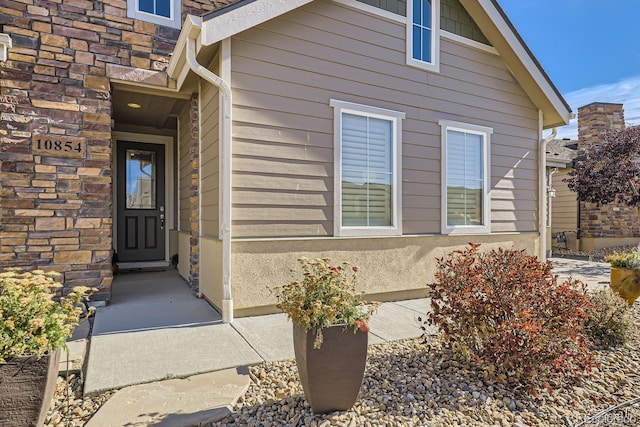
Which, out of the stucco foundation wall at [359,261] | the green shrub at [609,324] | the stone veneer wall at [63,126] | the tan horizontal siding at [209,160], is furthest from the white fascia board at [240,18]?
the green shrub at [609,324]

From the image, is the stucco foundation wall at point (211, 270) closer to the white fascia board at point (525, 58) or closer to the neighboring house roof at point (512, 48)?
the neighboring house roof at point (512, 48)

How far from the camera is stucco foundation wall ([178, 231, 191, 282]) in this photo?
5.62 m

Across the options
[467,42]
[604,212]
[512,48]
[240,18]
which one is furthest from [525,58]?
[604,212]

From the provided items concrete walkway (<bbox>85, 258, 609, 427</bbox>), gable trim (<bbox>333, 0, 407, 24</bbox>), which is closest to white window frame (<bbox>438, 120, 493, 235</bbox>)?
concrete walkway (<bbox>85, 258, 609, 427</bbox>)

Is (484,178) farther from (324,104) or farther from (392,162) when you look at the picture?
(324,104)

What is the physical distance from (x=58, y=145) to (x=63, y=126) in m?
0.22

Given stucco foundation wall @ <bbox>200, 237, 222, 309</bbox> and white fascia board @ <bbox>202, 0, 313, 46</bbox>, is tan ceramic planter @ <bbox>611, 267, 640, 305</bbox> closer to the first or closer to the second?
stucco foundation wall @ <bbox>200, 237, 222, 309</bbox>

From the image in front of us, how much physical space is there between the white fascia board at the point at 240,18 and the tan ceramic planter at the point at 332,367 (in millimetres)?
3012

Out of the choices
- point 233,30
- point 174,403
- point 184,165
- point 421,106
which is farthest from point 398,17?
point 174,403

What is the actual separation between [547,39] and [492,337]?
17652 millimetres

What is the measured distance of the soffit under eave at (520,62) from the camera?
5.59m

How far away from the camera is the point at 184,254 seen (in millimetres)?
5918

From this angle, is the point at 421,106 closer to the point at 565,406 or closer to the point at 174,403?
the point at 565,406

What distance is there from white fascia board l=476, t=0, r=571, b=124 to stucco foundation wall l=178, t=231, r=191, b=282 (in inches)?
221
